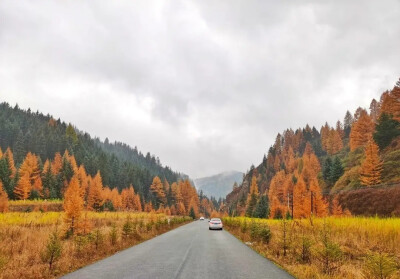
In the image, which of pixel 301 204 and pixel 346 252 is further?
pixel 301 204

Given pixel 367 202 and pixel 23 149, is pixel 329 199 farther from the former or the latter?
pixel 23 149

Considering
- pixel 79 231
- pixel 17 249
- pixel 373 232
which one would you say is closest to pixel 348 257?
pixel 373 232

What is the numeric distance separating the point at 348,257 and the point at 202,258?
266 inches

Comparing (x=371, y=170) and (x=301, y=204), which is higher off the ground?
(x=371, y=170)

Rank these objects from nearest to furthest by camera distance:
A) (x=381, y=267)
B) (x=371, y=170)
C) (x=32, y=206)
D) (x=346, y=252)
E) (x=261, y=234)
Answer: (x=381, y=267), (x=346, y=252), (x=261, y=234), (x=32, y=206), (x=371, y=170)

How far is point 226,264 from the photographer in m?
11.9

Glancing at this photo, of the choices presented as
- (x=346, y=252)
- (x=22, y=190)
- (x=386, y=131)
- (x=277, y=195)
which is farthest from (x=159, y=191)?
(x=346, y=252)

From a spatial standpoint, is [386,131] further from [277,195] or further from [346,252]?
[346,252]

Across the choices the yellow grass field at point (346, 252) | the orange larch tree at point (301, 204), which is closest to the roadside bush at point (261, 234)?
the yellow grass field at point (346, 252)

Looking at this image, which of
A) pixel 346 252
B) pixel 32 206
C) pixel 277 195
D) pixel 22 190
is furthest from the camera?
pixel 277 195

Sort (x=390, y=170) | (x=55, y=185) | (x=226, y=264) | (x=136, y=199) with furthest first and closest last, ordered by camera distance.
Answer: (x=136, y=199)
(x=55, y=185)
(x=390, y=170)
(x=226, y=264)

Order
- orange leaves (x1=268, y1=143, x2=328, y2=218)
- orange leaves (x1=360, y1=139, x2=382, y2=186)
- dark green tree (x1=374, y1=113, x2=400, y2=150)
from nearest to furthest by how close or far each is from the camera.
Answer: orange leaves (x1=268, y1=143, x2=328, y2=218), orange leaves (x1=360, y1=139, x2=382, y2=186), dark green tree (x1=374, y1=113, x2=400, y2=150)

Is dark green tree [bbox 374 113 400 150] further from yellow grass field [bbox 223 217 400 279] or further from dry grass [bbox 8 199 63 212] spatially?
dry grass [bbox 8 199 63 212]

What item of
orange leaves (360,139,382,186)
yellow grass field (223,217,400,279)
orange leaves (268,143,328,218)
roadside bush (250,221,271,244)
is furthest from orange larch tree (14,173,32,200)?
orange leaves (360,139,382,186)
